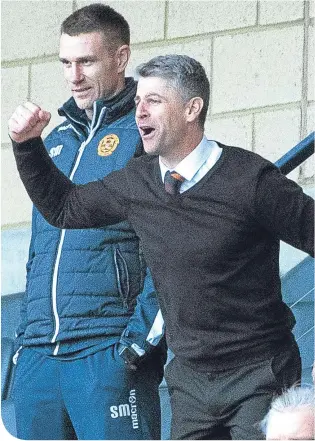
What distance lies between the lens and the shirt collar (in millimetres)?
4258

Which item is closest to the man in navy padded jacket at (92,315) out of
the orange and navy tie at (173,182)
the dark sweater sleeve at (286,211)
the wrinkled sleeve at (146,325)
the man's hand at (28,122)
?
the wrinkled sleeve at (146,325)

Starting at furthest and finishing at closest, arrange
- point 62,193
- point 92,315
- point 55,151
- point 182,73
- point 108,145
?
point 55,151, point 108,145, point 92,315, point 62,193, point 182,73

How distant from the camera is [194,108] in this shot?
14.4 feet

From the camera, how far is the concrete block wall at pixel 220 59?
5719 mm

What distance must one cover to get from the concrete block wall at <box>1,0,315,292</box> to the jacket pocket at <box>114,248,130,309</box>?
1.11 metres

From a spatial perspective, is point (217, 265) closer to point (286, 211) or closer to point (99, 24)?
point (286, 211)

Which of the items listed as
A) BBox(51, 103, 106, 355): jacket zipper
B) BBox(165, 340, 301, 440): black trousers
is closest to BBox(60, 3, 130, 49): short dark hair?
BBox(51, 103, 106, 355): jacket zipper

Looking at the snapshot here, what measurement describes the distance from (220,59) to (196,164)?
1.71 metres

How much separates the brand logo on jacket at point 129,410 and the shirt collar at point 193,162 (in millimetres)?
673

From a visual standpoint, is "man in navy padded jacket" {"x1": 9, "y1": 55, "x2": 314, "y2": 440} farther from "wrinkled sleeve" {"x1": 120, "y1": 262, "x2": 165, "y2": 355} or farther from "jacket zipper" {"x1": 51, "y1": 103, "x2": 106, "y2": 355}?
"jacket zipper" {"x1": 51, "y1": 103, "x2": 106, "y2": 355}

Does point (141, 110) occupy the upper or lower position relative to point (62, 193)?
upper

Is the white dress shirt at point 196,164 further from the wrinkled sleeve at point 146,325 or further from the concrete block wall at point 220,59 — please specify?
the concrete block wall at point 220,59

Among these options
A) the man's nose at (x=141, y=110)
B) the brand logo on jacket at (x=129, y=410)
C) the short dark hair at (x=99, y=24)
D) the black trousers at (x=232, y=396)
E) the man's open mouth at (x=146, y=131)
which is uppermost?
the short dark hair at (x=99, y=24)

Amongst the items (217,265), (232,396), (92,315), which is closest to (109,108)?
(92,315)
